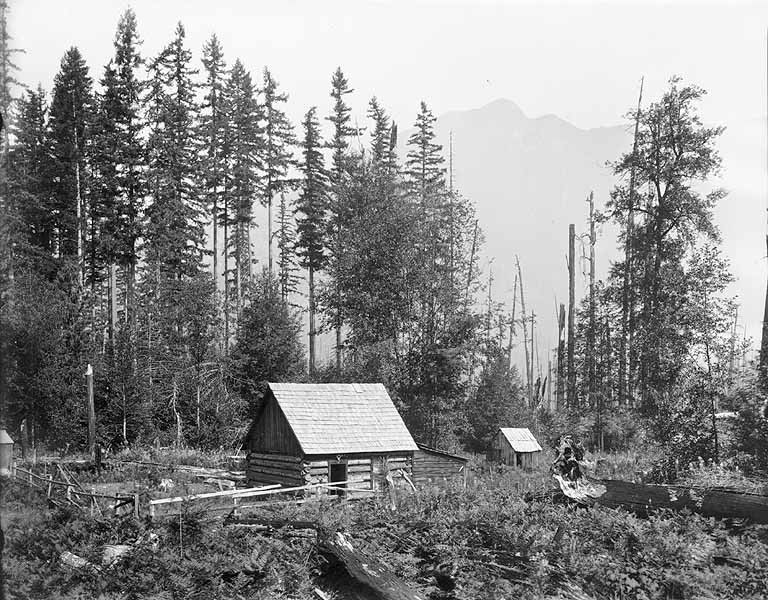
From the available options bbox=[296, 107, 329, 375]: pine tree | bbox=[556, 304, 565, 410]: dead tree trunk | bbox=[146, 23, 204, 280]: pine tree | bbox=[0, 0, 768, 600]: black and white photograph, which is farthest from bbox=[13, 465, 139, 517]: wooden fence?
bbox=[556, 304, 565, 410]: dead tree trunk

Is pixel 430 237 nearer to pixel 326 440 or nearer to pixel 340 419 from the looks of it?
pixel 340 419

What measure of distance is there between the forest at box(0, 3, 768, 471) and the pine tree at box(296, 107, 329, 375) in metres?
0.17

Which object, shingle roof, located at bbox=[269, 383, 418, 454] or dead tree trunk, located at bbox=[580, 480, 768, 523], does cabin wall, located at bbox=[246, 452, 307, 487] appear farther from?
dead tree trunk, located at bbox=[580, 480, 768, 523]

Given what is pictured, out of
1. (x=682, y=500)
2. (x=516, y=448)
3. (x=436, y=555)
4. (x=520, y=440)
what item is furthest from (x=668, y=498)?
(x=520, y=440)

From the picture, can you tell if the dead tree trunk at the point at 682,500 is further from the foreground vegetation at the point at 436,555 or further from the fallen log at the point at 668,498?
the foreground vegetation at the point at 436,555

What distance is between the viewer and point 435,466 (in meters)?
29.6

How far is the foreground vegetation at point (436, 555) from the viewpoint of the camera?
12.0 meters

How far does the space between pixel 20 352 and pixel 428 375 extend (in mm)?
23023

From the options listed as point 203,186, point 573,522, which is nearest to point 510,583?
point 573,522

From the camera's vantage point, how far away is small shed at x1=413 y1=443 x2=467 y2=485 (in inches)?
1106

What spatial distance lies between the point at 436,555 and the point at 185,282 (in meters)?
31.7

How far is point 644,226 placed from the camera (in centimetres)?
3266

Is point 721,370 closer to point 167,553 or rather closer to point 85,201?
point 167,553

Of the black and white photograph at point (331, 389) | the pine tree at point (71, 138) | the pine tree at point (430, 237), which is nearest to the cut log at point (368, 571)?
the black and white photograph at point (331, 389)
